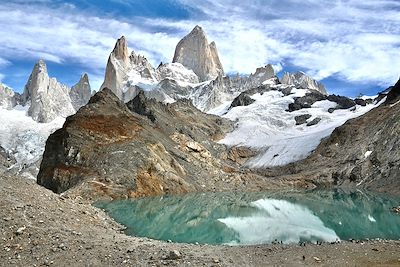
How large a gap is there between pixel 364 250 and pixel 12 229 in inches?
706

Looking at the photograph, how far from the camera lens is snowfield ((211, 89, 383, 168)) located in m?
137

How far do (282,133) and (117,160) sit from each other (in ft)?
354

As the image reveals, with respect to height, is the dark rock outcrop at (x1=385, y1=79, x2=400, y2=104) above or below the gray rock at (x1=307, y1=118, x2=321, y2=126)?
above

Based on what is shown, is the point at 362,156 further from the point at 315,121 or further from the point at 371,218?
the point at 315,121

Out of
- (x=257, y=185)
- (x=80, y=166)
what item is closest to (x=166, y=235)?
(x=80, y=166)

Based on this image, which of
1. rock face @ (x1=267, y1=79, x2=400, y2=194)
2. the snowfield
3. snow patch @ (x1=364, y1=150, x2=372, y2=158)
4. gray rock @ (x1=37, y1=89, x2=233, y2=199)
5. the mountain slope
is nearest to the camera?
gray rock @ (x1=37, y1=89, x2=233, y2=199)

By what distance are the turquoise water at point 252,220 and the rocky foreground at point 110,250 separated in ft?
22.8

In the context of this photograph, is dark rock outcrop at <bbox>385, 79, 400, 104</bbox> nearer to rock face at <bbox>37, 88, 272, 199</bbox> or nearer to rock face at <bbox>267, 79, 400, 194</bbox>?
rock face at <bbox>267, 79, 400, 194</bbox>

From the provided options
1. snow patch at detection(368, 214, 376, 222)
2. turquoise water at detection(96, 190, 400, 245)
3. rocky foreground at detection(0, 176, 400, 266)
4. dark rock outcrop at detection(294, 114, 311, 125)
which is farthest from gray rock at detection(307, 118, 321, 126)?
rocky foreground at detection(0, 176, 400, 266)

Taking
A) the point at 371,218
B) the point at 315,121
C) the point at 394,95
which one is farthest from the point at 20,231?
the point at 315,121

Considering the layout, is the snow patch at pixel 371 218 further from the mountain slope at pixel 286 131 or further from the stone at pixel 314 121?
the stone at pixel 314 121

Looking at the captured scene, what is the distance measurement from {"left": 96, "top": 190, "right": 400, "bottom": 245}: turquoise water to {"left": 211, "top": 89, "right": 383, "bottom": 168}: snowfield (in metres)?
70.8

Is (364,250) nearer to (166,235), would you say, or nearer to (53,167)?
(166,235)

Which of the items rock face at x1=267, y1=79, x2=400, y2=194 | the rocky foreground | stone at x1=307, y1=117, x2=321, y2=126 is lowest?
stone at x1=307, y1=117, x2=321, y2=126
